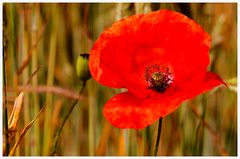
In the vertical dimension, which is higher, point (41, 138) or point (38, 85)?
point (38, 85)

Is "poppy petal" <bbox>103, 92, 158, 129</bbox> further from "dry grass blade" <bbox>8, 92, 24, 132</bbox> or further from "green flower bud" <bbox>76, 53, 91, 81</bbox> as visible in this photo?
"dry grass blade" <bbox>8, 92, 24, 132</bbox>

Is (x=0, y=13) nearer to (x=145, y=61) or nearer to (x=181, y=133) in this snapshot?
(x=145, y=61)

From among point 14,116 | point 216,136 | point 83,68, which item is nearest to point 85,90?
point 83,68

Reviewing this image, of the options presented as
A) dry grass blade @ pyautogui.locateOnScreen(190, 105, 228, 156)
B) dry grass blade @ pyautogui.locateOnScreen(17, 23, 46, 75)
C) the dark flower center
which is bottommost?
dry grass blade @ pyautogui.locateOnScreen(190, 105, 228, 156)

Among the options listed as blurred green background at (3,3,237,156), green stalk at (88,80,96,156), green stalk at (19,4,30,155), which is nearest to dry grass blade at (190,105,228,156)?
blurred green background at (3,3,237,156)

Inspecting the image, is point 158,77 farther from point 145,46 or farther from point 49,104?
point 49,104

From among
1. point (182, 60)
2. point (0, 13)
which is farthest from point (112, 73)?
point (0, 13)

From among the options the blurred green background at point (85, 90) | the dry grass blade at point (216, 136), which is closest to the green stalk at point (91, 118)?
the blurred green background at point (85, 90)
